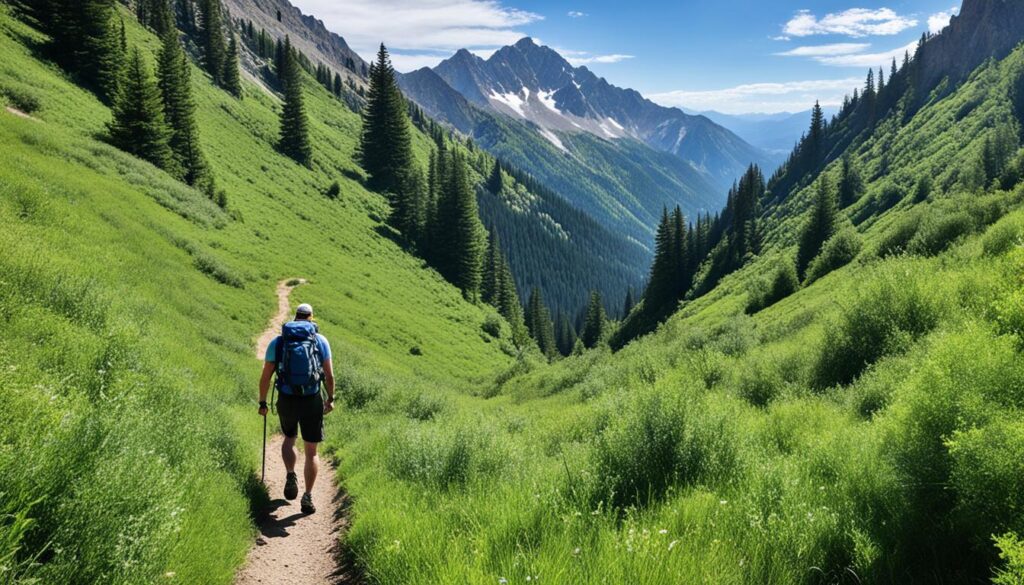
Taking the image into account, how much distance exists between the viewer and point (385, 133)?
8356 cm

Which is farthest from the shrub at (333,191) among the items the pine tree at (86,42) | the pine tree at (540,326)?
the pine tree at (540,326)

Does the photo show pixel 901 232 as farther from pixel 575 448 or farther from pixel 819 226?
pixel 819 226

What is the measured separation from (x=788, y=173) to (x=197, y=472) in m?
179

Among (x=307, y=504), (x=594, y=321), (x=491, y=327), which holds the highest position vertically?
(x=307, y=504)

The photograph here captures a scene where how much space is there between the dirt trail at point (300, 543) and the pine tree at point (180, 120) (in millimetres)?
44128

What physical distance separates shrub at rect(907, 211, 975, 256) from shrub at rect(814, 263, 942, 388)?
32.1 feet

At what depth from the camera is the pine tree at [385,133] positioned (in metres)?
82.6

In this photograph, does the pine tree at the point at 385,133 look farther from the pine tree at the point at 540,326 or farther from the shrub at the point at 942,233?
the shrub at the point at 942,233

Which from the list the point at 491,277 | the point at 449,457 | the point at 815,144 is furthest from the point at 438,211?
the point at 815,144

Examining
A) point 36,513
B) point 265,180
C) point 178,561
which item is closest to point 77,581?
point 36,513

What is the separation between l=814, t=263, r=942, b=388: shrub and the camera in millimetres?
10016

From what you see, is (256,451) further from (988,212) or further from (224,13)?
(224,13)

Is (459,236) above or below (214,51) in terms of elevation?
below

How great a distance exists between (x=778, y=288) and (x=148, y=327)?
49.7 meters
